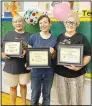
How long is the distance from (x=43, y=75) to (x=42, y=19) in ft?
1.87

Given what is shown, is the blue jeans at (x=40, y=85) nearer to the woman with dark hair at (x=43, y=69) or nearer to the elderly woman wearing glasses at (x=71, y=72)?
the woman with dark hair at (x=43, y=69)

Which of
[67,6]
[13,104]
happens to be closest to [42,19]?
[67,6]

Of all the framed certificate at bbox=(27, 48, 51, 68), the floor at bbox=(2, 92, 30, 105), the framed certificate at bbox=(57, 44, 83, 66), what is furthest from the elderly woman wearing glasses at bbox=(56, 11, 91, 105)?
the floor at bbox=(2, 92, 30, 105)

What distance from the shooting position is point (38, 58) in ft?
7.13

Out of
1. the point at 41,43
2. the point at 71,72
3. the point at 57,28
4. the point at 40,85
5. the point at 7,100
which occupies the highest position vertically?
the point at 57,28

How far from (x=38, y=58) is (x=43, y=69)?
13cm

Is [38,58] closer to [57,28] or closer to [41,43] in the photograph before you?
[41,43]

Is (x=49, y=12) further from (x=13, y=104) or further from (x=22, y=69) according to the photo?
(x=13, y=104)

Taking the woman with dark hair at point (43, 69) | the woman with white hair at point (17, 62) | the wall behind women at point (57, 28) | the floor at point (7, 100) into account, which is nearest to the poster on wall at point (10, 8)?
the wall behind women at point (57, 28)

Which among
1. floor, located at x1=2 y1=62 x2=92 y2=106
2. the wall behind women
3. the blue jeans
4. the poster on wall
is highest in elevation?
the poster on wall

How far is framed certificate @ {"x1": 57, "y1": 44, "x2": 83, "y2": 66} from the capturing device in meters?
2.07

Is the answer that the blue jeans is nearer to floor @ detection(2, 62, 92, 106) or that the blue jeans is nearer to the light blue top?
the light blue top

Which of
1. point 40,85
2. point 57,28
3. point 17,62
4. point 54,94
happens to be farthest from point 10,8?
point 54,94

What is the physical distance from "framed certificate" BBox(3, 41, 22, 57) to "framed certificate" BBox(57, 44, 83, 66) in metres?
0.40
